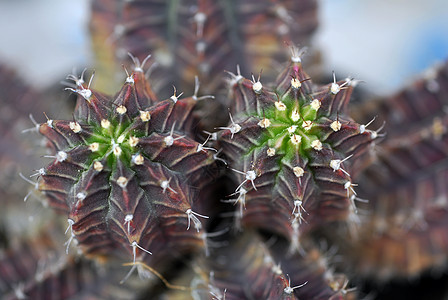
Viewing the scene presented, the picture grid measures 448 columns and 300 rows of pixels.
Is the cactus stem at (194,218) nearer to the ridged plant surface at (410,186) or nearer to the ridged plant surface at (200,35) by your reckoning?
the ridged plant surface at (200,35)

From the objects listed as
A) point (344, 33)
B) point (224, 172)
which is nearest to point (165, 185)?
point (224, 172)

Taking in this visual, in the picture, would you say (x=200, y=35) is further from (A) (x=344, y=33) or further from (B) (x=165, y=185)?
(A) (x=344, y=33)

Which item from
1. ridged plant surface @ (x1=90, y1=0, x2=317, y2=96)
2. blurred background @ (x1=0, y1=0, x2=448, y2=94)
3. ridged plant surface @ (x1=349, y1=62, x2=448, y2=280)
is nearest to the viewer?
ridged plant surface @ (x1=90, y1=0, x2=317, y2=96)

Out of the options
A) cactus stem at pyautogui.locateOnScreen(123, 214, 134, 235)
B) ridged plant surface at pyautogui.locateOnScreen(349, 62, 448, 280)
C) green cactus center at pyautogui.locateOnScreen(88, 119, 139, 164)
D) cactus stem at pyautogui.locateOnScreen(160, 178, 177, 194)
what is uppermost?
green cactus center at pyautogui.locateOnScreen(88, 119, 139, 164)

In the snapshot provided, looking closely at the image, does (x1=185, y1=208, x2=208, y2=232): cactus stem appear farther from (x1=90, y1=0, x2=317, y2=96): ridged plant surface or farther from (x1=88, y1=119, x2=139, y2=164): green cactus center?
(x1=90, y1=0, x2=317, y2=96): ridged plant surface

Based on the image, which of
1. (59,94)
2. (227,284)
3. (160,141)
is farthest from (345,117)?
(59,94)

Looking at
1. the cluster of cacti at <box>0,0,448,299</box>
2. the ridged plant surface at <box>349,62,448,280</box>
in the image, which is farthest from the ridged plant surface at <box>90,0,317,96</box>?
the ridged plant surface at <box>349,62,448,280</box>

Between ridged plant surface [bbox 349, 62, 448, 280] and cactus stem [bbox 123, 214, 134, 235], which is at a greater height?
cactus stem [bbox 123, 214, 134, 235]
